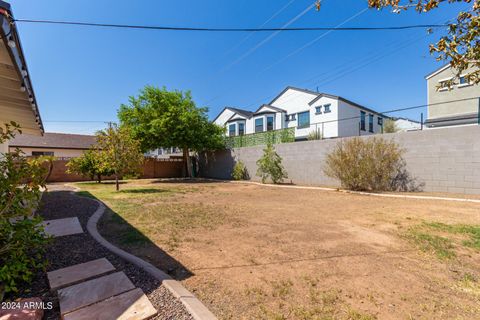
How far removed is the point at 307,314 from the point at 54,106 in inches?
1078

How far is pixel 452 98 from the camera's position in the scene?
19.1m

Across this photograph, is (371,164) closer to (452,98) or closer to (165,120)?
(165,120)

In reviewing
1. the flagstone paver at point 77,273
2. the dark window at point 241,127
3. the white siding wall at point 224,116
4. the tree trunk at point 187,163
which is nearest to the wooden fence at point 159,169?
the tree trunk at point 187,163

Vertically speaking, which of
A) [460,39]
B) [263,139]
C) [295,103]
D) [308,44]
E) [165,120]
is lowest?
[460,39]

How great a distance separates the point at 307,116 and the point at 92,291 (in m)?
25.7

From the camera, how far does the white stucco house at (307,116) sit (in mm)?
23250

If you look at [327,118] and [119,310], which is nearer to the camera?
[119,310]

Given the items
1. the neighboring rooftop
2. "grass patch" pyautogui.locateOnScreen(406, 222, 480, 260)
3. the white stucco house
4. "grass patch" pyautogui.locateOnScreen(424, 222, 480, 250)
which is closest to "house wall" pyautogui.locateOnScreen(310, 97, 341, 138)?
the white stucco house

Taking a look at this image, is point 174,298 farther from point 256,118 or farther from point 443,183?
point 256,118

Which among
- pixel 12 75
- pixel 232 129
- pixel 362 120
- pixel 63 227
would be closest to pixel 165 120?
pixel 63 227

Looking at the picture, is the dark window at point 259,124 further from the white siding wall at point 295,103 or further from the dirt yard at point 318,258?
the dirt yard at point 318,258

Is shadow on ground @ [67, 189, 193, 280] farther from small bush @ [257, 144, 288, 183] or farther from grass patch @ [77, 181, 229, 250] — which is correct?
small bush @ [257, 144, 288, 183]

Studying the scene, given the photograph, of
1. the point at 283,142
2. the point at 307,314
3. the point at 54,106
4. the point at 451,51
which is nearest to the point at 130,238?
the point at 307,314

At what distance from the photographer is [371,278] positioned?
294cm
